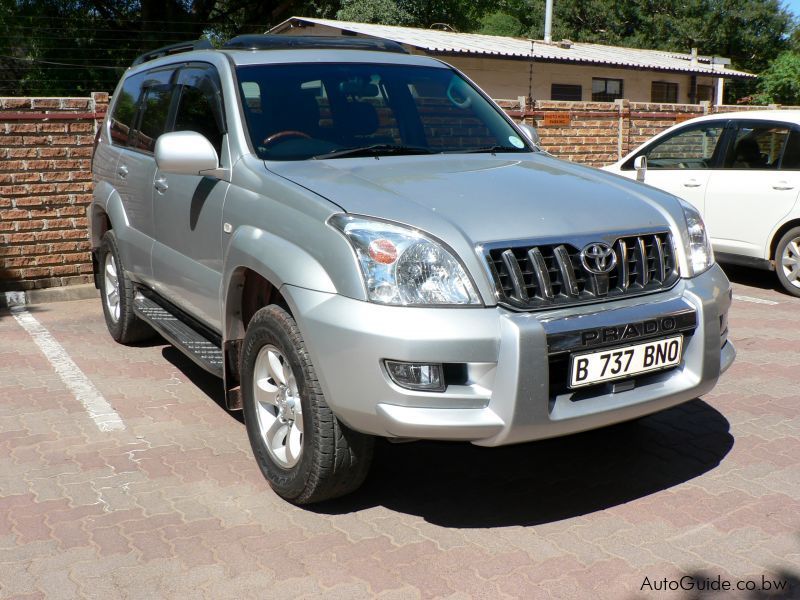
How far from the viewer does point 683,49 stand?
1654 inches

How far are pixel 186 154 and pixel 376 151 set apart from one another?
92 cm

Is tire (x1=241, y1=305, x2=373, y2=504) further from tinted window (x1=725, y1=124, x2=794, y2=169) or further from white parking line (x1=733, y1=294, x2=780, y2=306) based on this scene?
tinted window (x1=725, y1=124, x2=794, y2=169)

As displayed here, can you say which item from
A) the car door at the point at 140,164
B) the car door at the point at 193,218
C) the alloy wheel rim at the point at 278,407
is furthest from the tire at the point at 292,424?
the car door at the point at 140,164

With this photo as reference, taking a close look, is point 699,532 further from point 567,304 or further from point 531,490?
point 567,304

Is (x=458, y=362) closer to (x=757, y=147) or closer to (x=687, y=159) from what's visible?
(x=757, y=147)

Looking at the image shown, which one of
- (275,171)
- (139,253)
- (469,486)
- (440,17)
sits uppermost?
(440,17)

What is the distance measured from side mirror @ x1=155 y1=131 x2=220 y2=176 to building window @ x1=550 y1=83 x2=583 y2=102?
71.7ft

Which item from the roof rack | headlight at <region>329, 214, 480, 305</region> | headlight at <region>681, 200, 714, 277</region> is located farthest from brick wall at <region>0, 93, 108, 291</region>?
headlight at <region>681, 200, 714, 277</region>

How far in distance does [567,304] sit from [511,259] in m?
0.29

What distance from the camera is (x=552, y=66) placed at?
968 inches

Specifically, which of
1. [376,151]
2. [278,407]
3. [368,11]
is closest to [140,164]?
[376,151]

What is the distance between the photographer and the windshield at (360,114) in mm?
4344

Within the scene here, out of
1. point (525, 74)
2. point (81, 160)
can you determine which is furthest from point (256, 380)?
point (525, 74)

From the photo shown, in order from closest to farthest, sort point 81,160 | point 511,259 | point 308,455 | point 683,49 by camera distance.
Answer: point 511,259 → point 308,455 → point 81,160 → point 683,49
